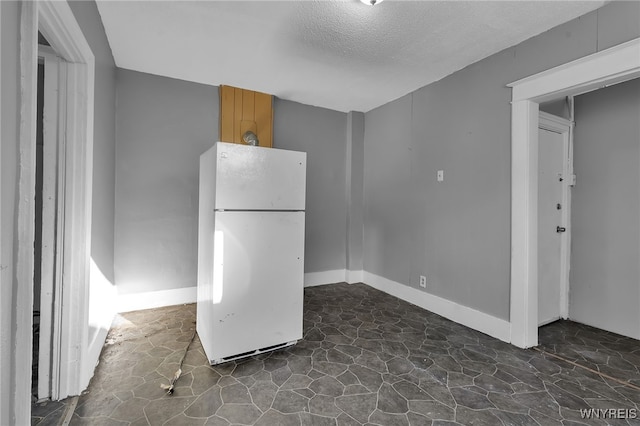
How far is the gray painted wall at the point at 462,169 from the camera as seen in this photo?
225cm

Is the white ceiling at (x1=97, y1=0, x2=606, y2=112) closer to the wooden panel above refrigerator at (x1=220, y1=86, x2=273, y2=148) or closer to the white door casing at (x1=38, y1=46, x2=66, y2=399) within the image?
the wooden panel above refrigerator at (x1=220, y1=86, x2=273, y2=148)

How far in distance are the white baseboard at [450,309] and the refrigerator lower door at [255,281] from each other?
1.63 meters

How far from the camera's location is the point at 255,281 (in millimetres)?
2178

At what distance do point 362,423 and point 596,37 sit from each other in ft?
9.64

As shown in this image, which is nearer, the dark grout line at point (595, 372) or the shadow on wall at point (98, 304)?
the dark grout line at point (595, 372)

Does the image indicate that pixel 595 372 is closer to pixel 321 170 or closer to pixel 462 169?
pixel 462 169

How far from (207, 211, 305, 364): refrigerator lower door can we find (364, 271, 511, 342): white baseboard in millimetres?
1631

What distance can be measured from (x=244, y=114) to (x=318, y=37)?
Answer: 1492 millimetres

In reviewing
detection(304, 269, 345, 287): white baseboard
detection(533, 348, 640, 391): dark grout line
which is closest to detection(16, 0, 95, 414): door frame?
detection(304, 269, 345, 287): white baseboard

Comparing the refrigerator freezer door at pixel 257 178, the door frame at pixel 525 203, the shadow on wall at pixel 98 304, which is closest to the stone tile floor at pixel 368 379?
the shadow on wall at pixel 98 304

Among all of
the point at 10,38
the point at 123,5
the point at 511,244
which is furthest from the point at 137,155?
the point at 511,244

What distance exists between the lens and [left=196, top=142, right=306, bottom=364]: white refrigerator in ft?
6.72

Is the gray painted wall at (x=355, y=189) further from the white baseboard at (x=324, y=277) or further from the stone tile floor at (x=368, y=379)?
the stone tile floor at (x=368, y=379)

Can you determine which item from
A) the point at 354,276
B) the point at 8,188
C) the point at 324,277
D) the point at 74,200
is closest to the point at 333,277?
the point at 324,277
